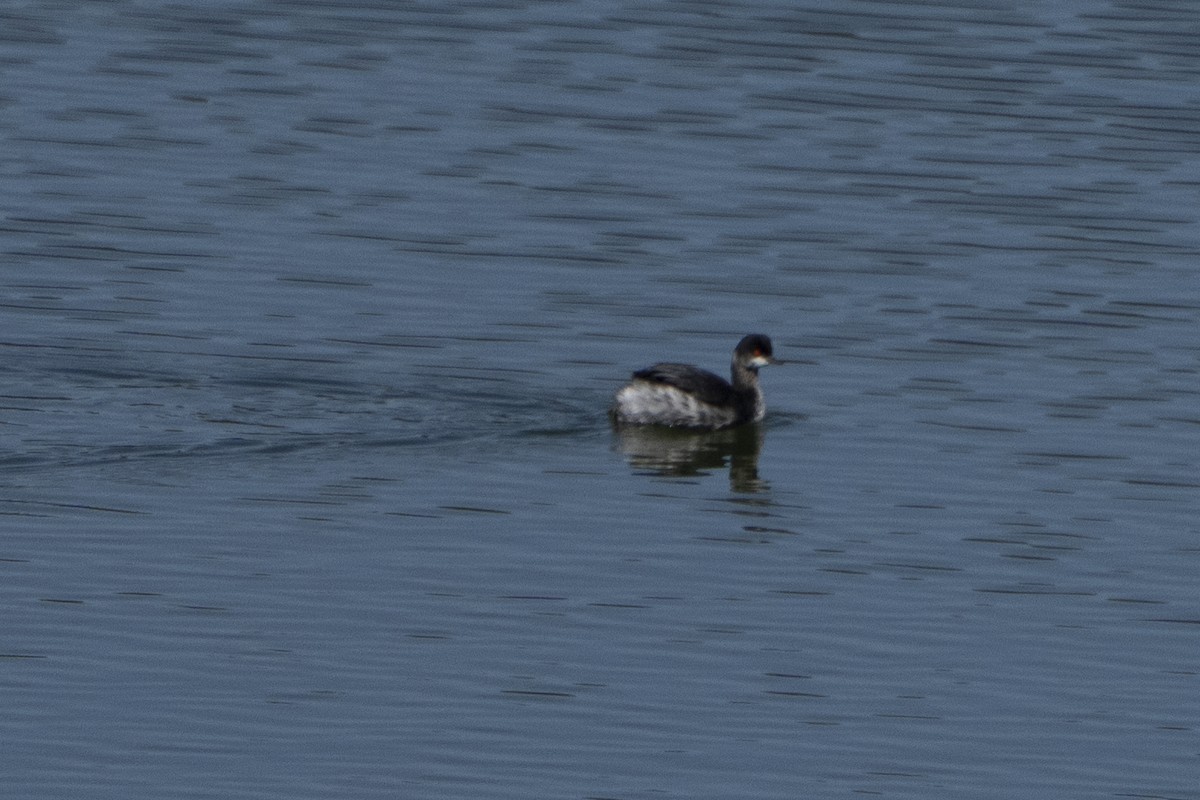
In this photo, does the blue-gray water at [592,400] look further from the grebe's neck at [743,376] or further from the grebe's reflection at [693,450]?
the grebe's neck at [743,376]

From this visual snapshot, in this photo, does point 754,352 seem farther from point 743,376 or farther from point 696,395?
point 696,395

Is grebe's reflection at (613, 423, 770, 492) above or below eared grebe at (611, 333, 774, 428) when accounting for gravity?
below

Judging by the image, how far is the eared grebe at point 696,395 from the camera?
19.7 m

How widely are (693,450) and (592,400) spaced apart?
0.79 meters

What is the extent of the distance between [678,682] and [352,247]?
10.3 meters

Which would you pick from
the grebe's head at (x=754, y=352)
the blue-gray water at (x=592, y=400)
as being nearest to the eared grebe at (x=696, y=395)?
the grebe's head at (x=754, y=352)

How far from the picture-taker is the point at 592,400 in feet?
66.1

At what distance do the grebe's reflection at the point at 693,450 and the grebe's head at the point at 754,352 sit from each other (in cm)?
47

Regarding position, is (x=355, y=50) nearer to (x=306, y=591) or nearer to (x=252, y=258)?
(x=252, y=258)

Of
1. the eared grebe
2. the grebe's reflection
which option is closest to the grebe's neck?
the eared grebe

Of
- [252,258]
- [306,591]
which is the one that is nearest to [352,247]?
[252,258]

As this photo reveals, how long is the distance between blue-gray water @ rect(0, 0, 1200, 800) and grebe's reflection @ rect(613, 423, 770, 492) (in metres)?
0.05

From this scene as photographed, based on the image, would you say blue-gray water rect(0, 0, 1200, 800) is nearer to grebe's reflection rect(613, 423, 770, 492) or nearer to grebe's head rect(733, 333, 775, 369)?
grebe's reflection rect(613, 423, 770, 492)

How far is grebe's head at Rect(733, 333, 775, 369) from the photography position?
807 inches
